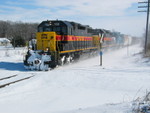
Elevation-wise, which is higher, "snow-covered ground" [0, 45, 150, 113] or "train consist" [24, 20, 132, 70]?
"train consist" [24, 20, 132, 70]

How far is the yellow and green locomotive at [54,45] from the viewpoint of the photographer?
13.3 meters

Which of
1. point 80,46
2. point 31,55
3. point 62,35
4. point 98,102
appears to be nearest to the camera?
point 98,102

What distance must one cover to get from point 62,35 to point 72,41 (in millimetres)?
1729

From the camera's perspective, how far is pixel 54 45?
13680mm

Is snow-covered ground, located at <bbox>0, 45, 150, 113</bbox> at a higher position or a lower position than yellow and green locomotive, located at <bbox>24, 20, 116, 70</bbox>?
lower

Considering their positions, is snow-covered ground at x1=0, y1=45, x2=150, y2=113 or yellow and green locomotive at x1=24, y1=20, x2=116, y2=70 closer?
snow-covered ground at x1=0, y1=45, x2=150, y2=113

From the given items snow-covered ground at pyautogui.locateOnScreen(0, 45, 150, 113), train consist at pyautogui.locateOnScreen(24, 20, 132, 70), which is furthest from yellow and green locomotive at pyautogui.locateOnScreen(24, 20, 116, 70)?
snow-covered ground at pyautogui.locateOnScreen(0, 45, 150, 113)

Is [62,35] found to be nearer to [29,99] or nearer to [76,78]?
[76,78]

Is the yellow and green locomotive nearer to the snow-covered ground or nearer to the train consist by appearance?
the train consist

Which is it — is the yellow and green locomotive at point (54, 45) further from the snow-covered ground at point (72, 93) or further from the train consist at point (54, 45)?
the snow-covered ground at point (72, 93)

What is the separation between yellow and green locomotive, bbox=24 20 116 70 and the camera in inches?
524

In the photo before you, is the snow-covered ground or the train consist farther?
the train consist

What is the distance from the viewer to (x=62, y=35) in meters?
14.9

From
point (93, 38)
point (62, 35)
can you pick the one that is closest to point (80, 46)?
point (62, 35)
